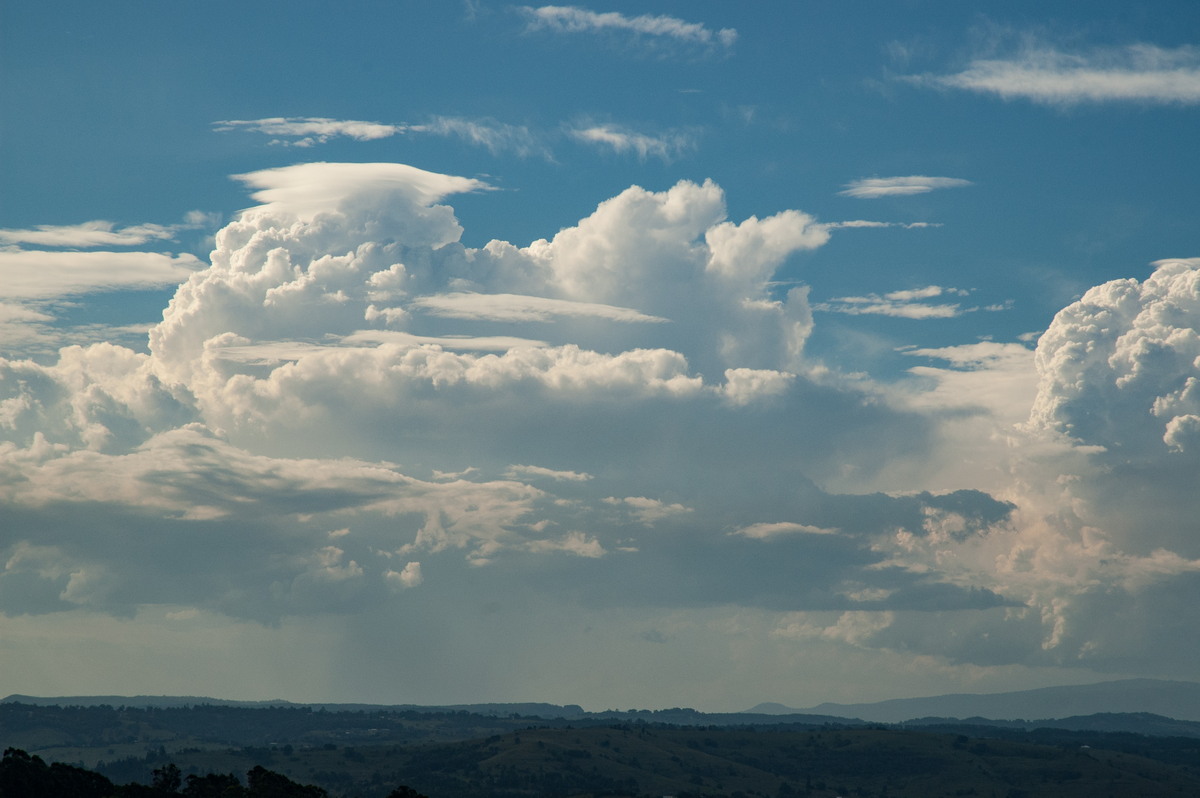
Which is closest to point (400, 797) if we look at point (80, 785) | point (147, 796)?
point (147, 796)

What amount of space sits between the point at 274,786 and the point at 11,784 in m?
38.3

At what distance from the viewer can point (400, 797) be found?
192m

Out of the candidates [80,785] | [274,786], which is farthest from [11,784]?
[274,786]

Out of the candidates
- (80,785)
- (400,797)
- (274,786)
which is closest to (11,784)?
(80,785)

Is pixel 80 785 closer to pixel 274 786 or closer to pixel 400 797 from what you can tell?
pixel 274 786

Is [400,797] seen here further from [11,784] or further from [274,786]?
[11,784]

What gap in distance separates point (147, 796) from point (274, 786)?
19470mm

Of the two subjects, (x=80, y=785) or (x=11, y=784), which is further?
(x=80, y=785)

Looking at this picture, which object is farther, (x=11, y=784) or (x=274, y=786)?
(x=274, y=786)

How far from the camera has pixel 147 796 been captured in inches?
7343

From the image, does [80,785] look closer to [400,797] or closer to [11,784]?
[11,784]

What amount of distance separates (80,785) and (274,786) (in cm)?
2981

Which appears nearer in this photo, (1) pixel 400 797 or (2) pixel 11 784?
(2) pixel 11 784

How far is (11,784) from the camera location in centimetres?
18012
